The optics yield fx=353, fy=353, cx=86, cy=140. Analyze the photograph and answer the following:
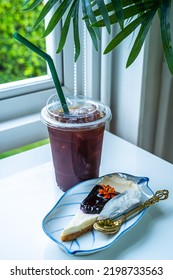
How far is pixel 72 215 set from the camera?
2.12ft

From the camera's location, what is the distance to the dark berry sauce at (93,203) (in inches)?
24.8

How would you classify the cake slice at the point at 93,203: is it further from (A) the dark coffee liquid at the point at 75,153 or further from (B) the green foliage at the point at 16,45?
(B) the green foliage at the point at 16,45

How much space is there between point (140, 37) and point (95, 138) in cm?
20

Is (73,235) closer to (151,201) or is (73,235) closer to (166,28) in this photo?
(151,201)

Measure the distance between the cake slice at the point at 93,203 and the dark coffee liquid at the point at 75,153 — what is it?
4 centimetres

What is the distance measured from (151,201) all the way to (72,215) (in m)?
0.15

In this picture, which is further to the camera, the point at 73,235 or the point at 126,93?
the point at 126,93

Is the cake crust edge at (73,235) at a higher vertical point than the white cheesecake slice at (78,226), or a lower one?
lower

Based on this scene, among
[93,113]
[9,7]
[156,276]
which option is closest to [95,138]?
[93,113]

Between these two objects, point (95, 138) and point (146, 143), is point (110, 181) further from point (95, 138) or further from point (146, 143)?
point (146, 143)

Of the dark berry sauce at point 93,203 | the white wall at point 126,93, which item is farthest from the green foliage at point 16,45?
the dark berry sauce at point 93,203

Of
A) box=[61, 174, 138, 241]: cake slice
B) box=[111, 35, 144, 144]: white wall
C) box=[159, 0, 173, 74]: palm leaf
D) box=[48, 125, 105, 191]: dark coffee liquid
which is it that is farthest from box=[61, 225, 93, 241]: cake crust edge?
box=[111, 35, 144, 144]: white wall

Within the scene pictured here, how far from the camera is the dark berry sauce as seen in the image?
63cm

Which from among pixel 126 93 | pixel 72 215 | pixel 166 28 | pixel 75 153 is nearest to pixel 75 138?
pixel 75 153
